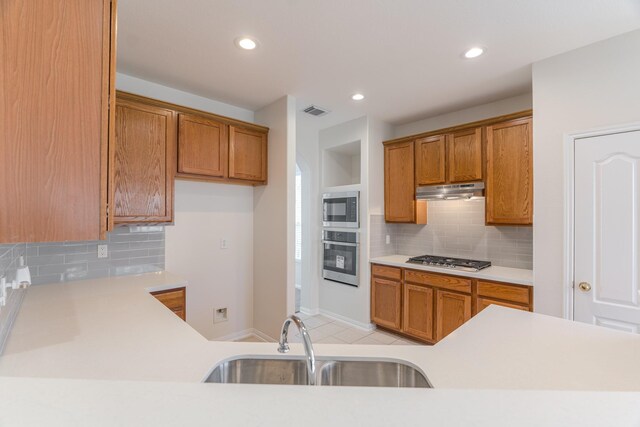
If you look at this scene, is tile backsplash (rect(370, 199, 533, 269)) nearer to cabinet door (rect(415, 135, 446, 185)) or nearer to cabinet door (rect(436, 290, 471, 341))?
cabinet door (rect(415, 135, 446, 185))

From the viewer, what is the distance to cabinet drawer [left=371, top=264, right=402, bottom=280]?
3.48 meters

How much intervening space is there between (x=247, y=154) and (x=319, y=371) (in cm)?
256

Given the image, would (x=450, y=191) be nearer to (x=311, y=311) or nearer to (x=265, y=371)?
(x=311, y=311)

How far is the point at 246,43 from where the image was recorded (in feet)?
7.13

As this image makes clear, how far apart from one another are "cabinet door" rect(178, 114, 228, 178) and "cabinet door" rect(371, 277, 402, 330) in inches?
90.2

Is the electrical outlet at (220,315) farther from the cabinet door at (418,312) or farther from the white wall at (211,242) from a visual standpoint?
the cabinet door at (418,312)

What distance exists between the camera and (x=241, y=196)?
3461mm

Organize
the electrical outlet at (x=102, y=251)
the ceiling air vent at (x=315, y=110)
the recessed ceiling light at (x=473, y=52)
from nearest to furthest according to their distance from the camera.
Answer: the recessed ceiling light at (x=473, y=52) → the electrical outlet at (x=102, y=251) → the ceiling air vent at (x=315, y=110)

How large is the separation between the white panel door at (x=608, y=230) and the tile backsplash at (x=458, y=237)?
0.88 meters

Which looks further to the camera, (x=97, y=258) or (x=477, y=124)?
(x=477, y=124)

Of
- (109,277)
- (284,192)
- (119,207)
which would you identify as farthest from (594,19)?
(109,277)

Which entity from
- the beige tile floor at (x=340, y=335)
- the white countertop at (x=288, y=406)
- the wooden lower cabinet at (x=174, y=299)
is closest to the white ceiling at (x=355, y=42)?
the wooden lower cabinet at (x=174, y=299)

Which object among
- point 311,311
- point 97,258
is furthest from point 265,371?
point 311,311

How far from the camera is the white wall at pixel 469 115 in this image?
3.09 metres
